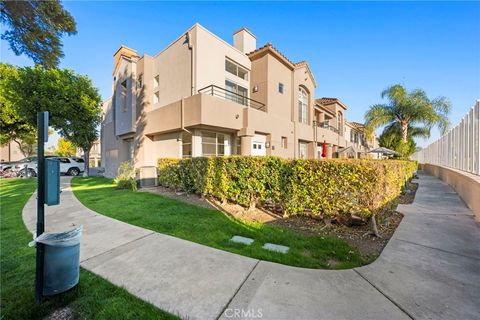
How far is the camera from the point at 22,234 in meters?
5.13

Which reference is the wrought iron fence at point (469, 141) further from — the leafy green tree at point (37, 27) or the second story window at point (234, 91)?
the leafy green tree at point (37, 27)

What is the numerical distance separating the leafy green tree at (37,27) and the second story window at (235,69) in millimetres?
8803

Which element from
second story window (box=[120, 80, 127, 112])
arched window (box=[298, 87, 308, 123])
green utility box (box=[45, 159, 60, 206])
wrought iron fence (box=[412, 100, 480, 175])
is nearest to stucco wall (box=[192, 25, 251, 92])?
arched window (box=[298, 87, 308, 123])

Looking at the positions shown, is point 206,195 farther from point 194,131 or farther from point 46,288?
point 46,288

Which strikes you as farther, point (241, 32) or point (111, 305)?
point (241, 32)

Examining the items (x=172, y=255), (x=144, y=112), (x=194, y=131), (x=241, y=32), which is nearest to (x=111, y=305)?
(x=172, y=255)

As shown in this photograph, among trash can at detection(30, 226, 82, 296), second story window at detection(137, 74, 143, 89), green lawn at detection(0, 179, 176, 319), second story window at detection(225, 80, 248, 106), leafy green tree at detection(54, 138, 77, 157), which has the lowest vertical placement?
green lawn at detection(0, 179, 176, 319)

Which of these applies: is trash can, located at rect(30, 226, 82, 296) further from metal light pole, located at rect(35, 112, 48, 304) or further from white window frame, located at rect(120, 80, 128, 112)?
white window frame, located at rect(120, 80, 128, 112)

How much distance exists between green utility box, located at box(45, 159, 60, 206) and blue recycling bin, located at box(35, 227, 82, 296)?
469 mm

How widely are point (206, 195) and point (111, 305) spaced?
6.46 metres

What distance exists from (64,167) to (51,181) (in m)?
24.7

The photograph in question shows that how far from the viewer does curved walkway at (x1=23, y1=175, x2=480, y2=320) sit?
2.58m

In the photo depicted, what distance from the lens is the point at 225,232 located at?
17.0ft

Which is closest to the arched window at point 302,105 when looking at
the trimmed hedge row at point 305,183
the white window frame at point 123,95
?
the trimmed hedge row at point 305,183
